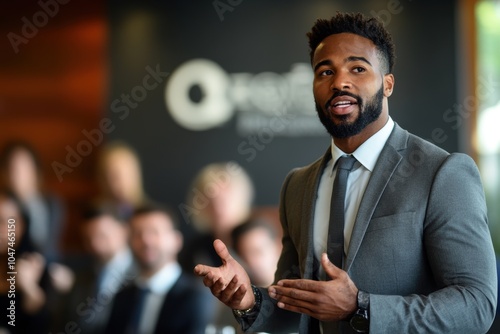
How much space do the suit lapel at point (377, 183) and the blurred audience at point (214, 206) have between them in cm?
306

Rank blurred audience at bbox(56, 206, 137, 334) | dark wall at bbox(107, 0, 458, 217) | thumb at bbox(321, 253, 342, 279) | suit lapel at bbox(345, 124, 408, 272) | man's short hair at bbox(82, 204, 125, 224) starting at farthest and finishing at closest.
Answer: dark wall at bbox(107, 0, 458, 217) < man's short hair at bbox(82, 204, 125, 224) < blurred audience at bbox(56, 206, 137, 334) < suit lapel at bbox(345, 124, 408, 272) < thumb at bbox(321, 253, 342, 279)

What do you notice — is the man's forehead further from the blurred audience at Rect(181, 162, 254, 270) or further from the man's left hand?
the blurred audience at Rect(181, 162, 254, 270)

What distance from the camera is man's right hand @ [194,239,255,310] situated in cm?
174

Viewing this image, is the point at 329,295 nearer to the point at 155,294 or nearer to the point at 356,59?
the point at 356,59

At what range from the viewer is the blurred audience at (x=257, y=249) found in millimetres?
4117

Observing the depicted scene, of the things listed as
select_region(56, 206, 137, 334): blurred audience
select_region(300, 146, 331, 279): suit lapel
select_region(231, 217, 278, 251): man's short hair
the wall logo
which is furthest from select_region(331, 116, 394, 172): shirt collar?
the wall logo

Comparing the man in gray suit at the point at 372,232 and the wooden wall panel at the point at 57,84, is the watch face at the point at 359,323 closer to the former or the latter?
the man in gray suit at the point at 372,232

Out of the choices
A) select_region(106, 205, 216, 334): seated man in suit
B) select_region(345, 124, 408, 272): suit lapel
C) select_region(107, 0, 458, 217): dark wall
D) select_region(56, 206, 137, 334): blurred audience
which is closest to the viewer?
select_region(345, 124, 408, 272): suit lapel

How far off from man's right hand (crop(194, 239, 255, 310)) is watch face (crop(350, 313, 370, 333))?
31 centimetres

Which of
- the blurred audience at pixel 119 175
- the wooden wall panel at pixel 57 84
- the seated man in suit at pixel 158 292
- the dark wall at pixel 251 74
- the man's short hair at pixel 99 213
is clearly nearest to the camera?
the seated man in suit at pixel 158 292

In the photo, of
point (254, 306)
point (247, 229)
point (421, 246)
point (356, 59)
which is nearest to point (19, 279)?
point (247, 229)

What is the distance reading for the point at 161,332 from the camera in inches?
161

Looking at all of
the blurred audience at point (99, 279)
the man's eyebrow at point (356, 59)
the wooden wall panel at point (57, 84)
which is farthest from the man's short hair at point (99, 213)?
the man's eyebrow at point (356, 59)

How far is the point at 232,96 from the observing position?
5867mm
